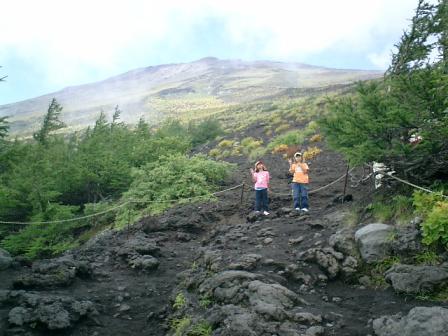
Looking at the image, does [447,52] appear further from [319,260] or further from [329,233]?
[319,260]

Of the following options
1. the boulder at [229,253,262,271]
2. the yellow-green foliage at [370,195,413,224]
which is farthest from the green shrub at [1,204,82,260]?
the yellow-green foliage at [370,195,413,224]

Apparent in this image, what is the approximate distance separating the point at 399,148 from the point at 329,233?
1.95 m

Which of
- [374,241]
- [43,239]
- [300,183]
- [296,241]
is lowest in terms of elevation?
[43,239]

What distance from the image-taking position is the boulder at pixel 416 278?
20.0 ft

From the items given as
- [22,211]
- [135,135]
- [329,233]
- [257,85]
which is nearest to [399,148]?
[329,233]

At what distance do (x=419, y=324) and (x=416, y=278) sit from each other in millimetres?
1207

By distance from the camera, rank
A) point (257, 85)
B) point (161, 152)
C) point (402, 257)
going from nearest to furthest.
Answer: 1. point (402, 257)
2. point (161, 152)
3. point (257, 85)

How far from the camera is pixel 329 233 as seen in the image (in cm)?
870

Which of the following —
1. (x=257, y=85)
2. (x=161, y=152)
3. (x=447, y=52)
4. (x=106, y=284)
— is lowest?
(x=106, y=284)

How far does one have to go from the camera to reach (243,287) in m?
→ 6.68

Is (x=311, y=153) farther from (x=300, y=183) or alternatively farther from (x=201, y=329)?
(x=201, y=329)

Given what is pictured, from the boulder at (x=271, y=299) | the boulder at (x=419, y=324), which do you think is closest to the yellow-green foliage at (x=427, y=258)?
the boulder at (x=419, y=324)

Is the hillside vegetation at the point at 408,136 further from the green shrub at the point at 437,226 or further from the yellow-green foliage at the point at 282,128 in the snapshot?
the yellow-green foliage at the point at 282,128

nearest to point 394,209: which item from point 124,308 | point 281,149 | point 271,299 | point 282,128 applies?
point 271,299
